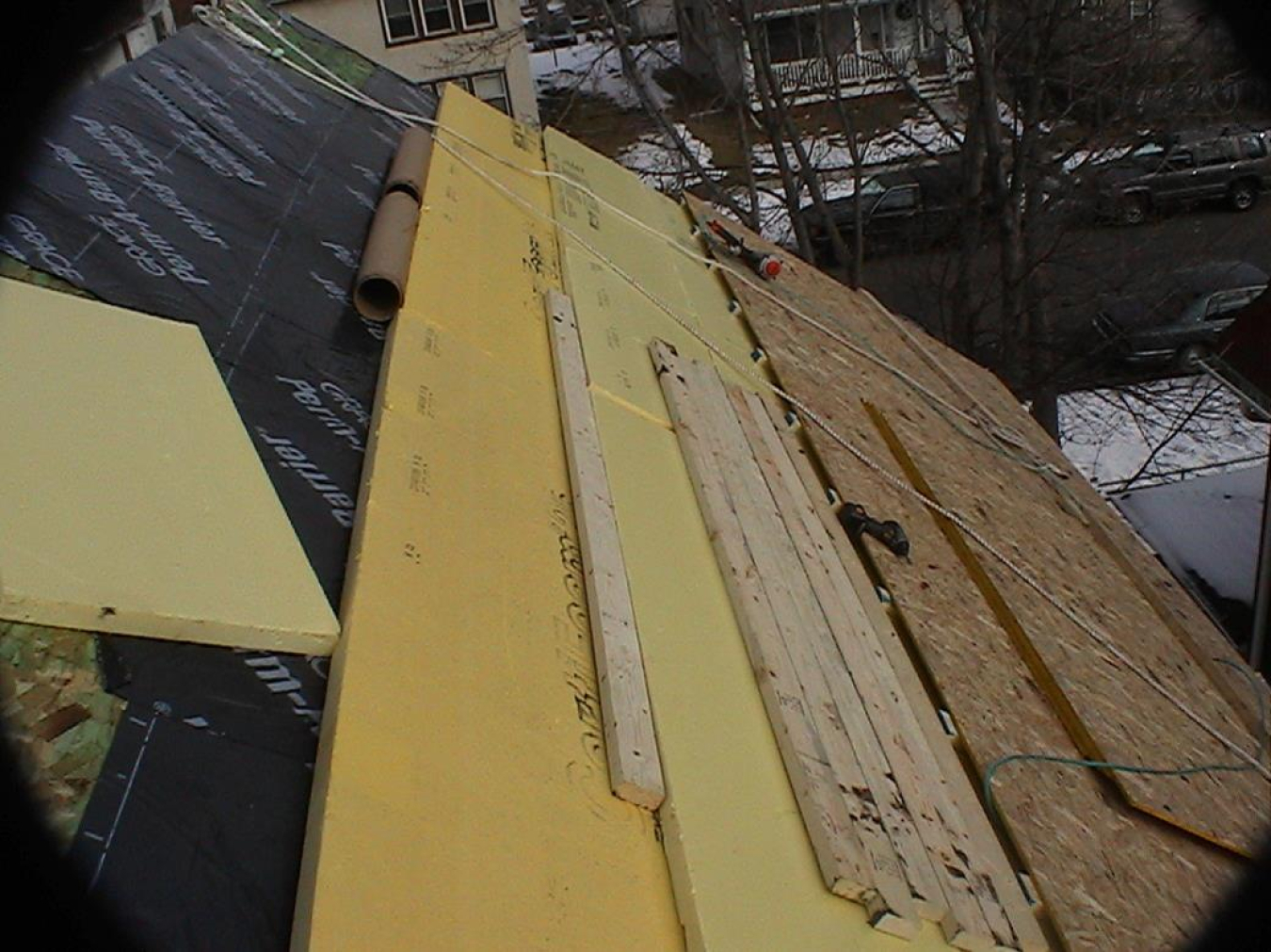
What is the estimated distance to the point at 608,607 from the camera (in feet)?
10.9

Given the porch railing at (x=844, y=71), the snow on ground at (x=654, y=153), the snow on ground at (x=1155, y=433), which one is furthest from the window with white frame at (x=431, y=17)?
the snow on ground at (x=1155, y=433)

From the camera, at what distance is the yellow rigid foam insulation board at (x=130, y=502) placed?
235 cm

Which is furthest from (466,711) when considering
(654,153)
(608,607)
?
(654,153)

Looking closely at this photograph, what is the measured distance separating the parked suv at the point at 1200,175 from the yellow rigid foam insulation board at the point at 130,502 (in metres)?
16.2

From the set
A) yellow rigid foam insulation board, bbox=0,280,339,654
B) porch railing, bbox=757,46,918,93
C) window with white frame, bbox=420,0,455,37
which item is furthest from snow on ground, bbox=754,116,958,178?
yellow rigid foam insulation board, bbox=0,280,339,654

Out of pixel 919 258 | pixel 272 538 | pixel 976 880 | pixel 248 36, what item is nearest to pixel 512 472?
pixel 272 538

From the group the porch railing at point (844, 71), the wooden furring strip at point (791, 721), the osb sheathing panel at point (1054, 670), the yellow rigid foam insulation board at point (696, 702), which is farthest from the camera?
the porch railing at point (844, 71)

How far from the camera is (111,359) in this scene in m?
3.10

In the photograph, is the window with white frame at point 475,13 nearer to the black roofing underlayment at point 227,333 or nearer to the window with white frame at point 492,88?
the window with white frame at point 492,88

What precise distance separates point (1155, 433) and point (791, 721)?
40.3 ft

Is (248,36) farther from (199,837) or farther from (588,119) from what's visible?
(588,119)

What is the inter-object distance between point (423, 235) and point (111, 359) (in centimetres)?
214

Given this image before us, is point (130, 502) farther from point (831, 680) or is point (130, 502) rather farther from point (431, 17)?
point (431, 17)

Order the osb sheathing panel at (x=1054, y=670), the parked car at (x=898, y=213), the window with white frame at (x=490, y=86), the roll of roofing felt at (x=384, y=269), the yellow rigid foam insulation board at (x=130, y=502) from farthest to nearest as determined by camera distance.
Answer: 1. the window with white frame at (x=490, y=86)
2. the parked car at (x=898, y=213)
3. the roll of roofing felt at (x=384, y=269)
4. the osb sheathing panel at (x=1054, y=670)
5. the yellow rigid foam insulation board at (x=130, y=502)
